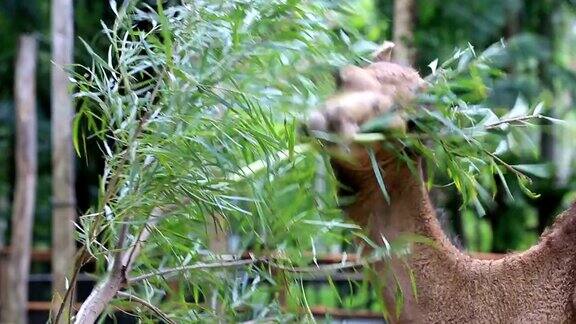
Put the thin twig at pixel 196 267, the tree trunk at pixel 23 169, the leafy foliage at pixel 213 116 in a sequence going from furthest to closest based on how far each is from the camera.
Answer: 1. the tree trunk at pixel 23 169
2. the thin twig at pixel 196 267
3. the leafy foliage at pixel 213 116

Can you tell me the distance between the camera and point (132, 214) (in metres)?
1.15

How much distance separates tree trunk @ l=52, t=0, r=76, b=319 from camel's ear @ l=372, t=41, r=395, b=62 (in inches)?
47.3

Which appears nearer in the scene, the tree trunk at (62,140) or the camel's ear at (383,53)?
the camel's ear at (383,53)

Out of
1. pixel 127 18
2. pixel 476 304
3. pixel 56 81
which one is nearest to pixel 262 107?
pixel 127 18

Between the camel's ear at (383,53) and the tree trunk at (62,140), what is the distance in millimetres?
1202

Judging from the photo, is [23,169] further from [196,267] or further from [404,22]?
[196,267]

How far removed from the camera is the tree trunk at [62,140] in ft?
7.80

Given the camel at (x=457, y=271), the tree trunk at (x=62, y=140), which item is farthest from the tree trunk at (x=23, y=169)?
the camel at (x=457, y=271)

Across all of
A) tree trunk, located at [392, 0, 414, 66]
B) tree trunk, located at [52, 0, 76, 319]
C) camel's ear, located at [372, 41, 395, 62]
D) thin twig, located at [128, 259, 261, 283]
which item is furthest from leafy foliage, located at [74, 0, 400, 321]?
tree trunk, located at [392, 0, 414, 66]

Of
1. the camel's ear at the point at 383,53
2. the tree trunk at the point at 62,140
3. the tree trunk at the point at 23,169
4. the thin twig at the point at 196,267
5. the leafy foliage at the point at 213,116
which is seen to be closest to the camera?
the leafy foliage at the point at 213,116

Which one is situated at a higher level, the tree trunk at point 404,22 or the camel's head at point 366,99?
the camel's head at point 366,99

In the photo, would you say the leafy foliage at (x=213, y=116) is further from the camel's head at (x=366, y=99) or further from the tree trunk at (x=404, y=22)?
the tree trunk at (x=404, y=22)

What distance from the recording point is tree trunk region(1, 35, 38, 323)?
3080 mm

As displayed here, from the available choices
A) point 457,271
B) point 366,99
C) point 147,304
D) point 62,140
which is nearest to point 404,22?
point 62,140
